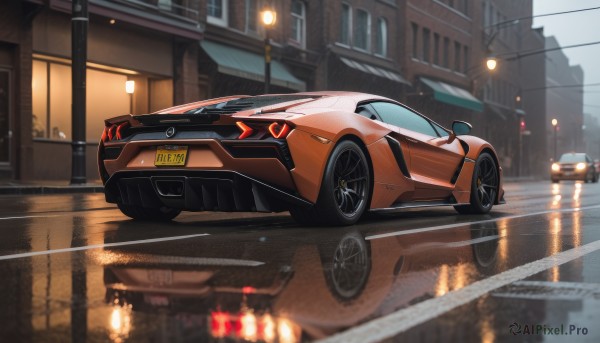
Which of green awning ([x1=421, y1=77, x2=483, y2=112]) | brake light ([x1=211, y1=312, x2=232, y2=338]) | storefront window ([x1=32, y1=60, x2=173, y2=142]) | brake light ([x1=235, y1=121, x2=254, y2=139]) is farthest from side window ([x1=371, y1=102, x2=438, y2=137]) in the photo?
green awning ([x1=421, y1=77, x2=483, y2=112])

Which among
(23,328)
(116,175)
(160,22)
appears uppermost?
(160,22)

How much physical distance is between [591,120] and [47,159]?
6193 inches

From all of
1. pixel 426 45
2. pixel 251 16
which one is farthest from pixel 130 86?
pixel 426 45

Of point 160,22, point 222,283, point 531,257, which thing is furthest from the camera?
point 160,22

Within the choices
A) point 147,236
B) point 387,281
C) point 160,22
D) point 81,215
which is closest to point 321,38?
point 160,22

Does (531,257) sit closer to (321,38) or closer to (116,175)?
(116,175)

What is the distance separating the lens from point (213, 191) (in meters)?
6.32

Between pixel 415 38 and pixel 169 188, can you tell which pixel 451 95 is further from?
pixel 169 188

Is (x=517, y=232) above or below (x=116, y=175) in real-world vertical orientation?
below

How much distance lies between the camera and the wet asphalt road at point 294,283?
2.95m

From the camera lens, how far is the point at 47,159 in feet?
64.8

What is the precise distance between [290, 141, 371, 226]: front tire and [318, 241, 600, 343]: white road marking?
7.17ft

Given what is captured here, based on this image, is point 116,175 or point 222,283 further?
point 116,175

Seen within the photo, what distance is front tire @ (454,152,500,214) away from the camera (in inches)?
345
